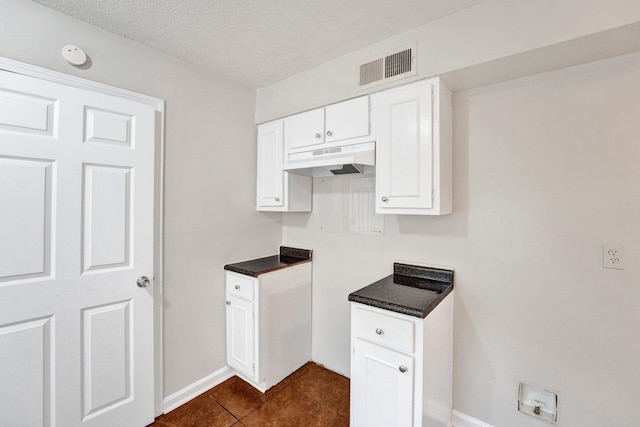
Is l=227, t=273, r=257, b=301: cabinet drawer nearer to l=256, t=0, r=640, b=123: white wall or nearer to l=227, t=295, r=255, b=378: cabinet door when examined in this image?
l=227, t=295, r=255, b=378: cabinet door

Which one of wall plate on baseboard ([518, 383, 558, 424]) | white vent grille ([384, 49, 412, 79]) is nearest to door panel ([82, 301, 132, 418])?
white vent grille ([384, 49, 412, 79])

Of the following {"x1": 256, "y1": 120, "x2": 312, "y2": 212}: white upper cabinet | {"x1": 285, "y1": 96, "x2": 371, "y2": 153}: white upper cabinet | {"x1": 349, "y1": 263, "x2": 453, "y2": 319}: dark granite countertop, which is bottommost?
{"x1": 349, "y1": 263, "x2": 453, "y2": 319}: dark granite countertop

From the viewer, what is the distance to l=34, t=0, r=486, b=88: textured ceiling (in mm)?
1471

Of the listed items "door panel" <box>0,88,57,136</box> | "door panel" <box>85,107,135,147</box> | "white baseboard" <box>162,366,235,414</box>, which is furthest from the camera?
"white baseboard" <box>162,366,235,414</box>

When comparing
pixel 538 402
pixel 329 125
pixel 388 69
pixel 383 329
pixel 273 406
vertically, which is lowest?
pixel 273 406

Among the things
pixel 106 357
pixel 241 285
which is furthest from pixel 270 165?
pixel 106 357

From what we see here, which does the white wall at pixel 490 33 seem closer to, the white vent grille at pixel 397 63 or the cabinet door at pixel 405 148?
the white vent grille at pixel 397 63

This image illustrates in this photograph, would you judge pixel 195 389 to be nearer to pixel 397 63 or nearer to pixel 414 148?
pixel 414 148

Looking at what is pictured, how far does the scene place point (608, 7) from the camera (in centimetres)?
119

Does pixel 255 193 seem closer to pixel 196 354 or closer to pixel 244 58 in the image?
pixel 244 58

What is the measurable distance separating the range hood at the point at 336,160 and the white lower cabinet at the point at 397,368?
92 centimetres

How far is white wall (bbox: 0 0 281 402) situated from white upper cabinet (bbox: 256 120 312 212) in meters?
0.10

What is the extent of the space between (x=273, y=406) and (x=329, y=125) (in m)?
2.12

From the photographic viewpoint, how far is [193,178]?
2.10 metres
